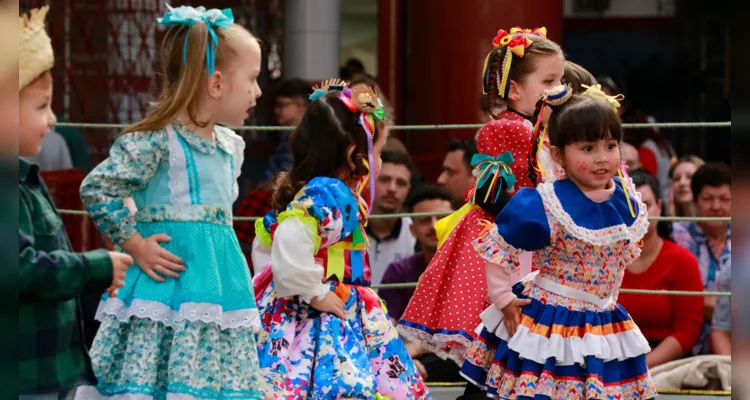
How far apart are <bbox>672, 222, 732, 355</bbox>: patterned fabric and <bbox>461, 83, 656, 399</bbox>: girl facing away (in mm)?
2431

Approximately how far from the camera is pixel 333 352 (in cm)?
433

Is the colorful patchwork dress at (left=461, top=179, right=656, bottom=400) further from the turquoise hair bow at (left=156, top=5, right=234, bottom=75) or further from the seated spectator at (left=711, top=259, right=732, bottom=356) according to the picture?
the seated spectator at (left=711, top=259, right=732, bottom=356)

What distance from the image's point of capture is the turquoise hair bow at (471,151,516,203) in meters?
4.63

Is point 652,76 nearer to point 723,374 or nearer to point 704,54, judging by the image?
point 704,54

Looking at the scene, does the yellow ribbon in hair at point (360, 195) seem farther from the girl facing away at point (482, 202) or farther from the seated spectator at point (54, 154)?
the seated spectator at point (54, 154)

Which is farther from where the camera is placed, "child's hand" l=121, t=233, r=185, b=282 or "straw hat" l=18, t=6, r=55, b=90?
"child's hand" l=121, t=233, r=185, b=282

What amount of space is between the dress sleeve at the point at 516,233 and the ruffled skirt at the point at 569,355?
0.15m

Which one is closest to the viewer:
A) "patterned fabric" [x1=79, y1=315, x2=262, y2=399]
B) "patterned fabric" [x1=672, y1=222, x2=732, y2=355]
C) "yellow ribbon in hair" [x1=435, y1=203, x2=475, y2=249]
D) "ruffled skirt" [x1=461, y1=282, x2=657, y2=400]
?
"patterned fabric" [x1=79, y1=315, x2=262, y2=399]

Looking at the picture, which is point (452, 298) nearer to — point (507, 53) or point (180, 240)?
point (507, 53)

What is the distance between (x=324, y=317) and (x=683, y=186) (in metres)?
3.85

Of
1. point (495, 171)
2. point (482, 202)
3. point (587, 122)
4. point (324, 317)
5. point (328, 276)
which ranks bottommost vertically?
point (324, 317)

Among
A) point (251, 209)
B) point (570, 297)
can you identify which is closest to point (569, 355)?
point (570, 297)

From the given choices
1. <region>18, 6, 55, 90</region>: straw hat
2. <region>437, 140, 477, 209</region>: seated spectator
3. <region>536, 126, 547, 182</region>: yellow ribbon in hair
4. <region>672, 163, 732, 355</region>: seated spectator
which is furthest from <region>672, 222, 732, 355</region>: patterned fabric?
<region>18, 6, 55, 90</region>: straw hat

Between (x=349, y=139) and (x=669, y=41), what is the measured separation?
9.33 meters
